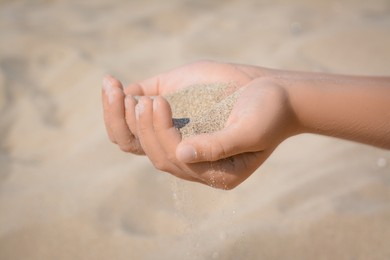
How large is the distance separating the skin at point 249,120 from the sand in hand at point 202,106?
5cm

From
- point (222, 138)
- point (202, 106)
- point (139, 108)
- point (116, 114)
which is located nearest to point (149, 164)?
point (202, 106)

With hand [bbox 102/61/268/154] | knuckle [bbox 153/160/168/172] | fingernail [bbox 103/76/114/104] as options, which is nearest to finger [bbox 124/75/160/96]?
hand [bbox 102/61/268/154]

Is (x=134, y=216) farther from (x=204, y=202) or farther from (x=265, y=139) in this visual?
(x=265, y=139)

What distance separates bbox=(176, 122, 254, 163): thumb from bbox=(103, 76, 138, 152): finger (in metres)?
0.28

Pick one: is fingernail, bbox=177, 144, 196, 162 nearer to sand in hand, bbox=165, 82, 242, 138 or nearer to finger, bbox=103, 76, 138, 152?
sand in hand, bbox=165, 82, 242, 138

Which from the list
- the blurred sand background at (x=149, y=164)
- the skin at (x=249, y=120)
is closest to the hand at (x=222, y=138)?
the skin at (x=249, y=120)

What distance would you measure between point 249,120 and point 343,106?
0.40 metres

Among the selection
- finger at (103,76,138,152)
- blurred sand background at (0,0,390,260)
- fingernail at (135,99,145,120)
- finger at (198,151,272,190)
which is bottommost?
blurred sand background at (0,0,390,260)

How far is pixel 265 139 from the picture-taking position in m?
1.27

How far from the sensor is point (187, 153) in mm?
1153

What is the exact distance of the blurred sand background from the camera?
169cm

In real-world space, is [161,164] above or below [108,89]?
below

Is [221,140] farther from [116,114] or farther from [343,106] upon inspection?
[343,106]

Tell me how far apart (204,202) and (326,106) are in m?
A: 0.69
